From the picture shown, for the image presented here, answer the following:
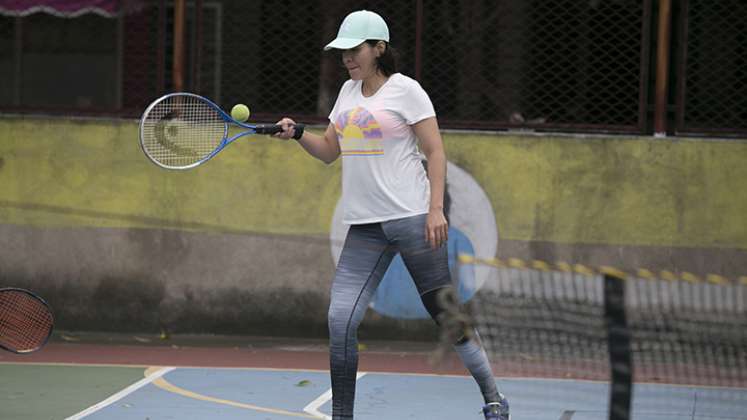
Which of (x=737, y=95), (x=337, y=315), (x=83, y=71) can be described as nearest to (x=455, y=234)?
(x=737, y=95)

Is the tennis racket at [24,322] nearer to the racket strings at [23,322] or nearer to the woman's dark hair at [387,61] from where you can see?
the racket strings at [23,322]

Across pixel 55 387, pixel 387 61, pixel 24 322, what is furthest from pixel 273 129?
pixel 55 387

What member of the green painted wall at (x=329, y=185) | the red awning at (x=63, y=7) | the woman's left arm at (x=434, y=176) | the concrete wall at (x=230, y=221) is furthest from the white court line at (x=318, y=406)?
the red awning at (x=63, y=7)

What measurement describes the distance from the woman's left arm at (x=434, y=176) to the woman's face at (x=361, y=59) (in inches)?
13.0

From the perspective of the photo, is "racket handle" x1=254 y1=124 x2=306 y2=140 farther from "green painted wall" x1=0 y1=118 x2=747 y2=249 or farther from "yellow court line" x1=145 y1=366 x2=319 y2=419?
"green painted wall" x1=0 y1=118 x2=747 y2=249

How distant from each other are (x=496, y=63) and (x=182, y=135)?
429cm

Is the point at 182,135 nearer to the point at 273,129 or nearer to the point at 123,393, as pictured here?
the point at 273,129

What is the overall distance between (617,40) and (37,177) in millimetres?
4385

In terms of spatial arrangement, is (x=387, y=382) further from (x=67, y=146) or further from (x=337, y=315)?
(x=67, y=146)

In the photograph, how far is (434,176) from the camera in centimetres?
595

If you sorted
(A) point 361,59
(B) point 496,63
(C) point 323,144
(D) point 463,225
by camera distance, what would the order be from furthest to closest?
(B) point 496,63 < (D) point 463,225 < (C) point 323,144 < (A) point 361,59

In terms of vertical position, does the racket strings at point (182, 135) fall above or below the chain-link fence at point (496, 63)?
below

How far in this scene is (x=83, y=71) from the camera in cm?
1574

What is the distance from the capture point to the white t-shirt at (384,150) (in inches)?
234
